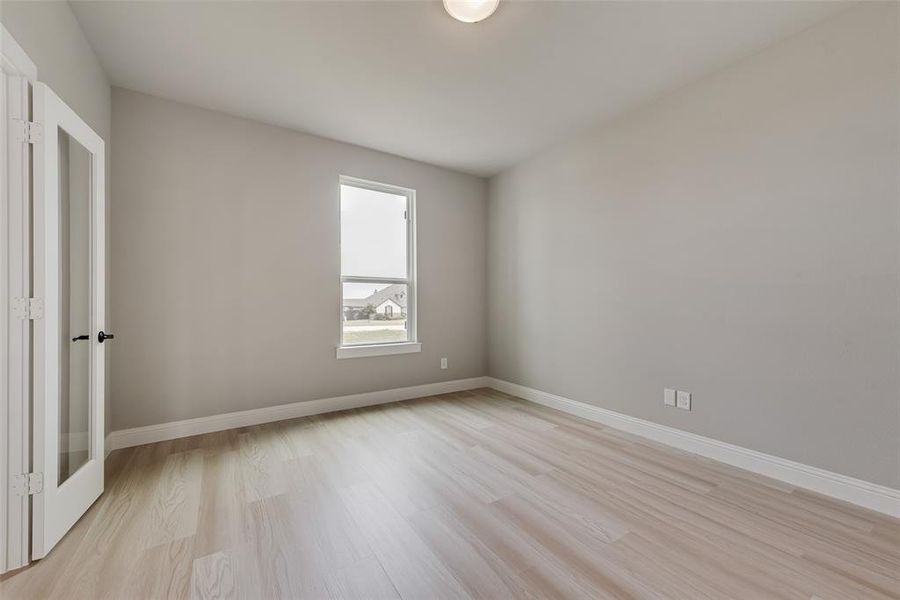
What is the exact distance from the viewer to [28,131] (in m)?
1.47

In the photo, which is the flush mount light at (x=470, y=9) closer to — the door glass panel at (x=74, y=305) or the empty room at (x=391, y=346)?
the empty room at (x=391, y=346)

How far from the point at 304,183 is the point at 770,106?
348cm

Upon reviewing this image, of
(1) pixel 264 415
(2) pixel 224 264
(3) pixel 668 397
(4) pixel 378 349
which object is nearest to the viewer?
(3) pixel 668 397

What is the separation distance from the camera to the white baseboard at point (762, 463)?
1821mm

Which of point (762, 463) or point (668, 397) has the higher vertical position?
point (668, 397)

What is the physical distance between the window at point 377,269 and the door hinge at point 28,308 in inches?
83.9

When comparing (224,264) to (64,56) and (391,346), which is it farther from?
(391,346)

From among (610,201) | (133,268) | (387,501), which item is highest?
(610,201)

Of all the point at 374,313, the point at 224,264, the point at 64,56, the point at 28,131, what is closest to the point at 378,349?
the point at 374,313

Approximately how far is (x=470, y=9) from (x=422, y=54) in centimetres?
48

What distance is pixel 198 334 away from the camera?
2.86 m

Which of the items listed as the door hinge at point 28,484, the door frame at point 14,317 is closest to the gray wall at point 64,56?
the door frame at point 14,317

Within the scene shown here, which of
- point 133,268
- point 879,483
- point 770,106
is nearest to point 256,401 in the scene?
point 133,268

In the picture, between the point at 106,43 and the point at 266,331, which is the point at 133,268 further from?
the point at 106,43
